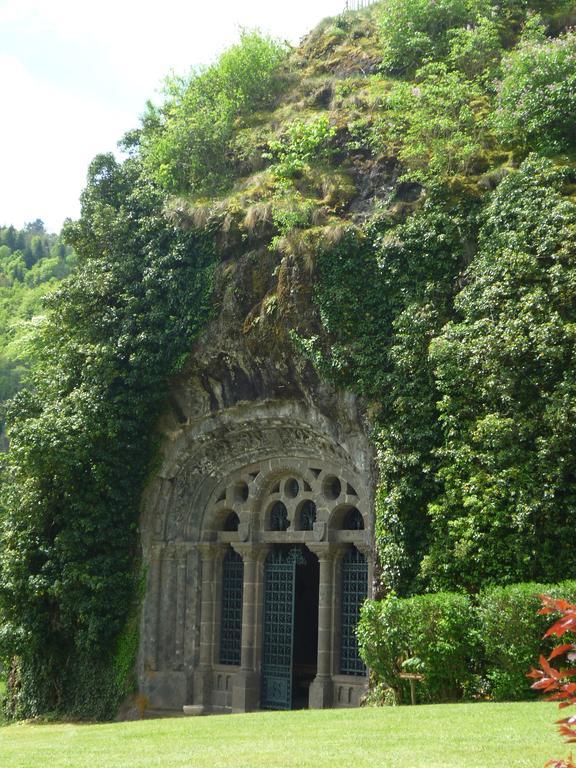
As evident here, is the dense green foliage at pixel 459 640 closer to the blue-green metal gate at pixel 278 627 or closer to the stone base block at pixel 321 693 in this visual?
the stone base block at pixel 321 693

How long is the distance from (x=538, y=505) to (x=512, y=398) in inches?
60.7

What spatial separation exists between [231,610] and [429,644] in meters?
7.33

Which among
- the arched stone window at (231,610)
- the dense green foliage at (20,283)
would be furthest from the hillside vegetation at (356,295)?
the dense green foliage at (20,283)

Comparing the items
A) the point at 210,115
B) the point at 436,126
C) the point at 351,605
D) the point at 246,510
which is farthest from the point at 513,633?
the point at 210,115

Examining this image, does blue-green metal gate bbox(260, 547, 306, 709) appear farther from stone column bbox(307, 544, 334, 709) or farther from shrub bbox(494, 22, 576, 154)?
shrub bbox(494, 22, 576, 154)

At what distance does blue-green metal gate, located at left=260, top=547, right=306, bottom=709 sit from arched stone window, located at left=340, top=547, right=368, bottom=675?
111 centimetres

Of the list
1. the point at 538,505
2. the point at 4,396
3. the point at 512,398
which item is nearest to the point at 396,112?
the point at 512,398

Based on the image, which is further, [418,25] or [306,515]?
[418,25]

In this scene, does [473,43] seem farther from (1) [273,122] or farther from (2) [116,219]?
(2) [116,219]

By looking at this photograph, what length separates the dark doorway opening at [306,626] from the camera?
19.7m

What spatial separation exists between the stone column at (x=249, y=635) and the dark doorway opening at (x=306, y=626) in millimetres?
1017

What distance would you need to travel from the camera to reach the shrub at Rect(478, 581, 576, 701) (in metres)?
12.0

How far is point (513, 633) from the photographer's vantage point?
39.8 feet

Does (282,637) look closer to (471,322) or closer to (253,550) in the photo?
(253,550)
